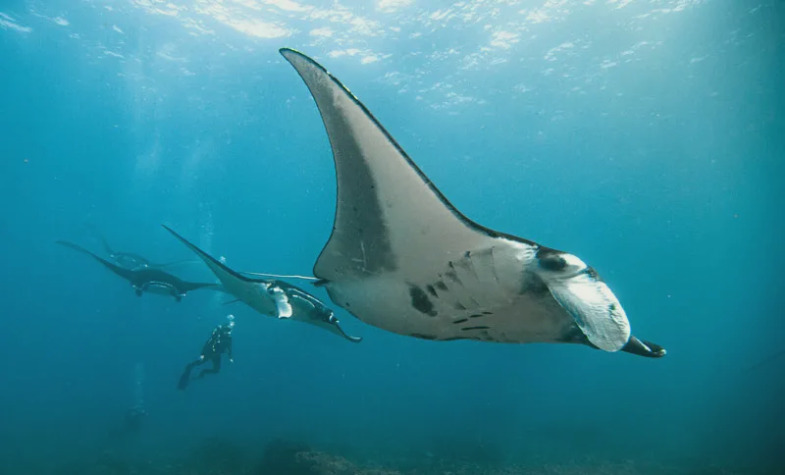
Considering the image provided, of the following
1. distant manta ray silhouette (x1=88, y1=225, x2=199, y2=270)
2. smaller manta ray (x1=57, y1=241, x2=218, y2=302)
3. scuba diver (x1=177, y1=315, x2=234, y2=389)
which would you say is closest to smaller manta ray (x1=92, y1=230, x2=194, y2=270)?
distant manta ray silhouette (x1=88, y1=225, x2=199, y2=270)

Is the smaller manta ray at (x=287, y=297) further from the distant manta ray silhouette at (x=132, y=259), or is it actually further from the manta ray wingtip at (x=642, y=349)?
the distant manta ray silhouette at (x=132, y=259)

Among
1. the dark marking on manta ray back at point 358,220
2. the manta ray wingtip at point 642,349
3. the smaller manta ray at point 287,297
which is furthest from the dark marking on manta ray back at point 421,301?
the smaller manta ray at point 287,297

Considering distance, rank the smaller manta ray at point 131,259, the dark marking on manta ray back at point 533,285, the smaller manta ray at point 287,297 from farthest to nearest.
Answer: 1. the smaller manta ray at point 131,259
2. the smaller manta ray at point 287,297
3. the dark marking on manta ray back at point 533,285

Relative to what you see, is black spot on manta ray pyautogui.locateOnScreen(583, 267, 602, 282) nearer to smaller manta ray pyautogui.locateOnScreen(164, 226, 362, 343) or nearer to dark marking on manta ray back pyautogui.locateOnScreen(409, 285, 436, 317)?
dark marking on manta ray back pyautogui.locateOnScreen(409, 285, 436, 317)

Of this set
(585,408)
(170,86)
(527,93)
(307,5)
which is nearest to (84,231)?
(170,86)

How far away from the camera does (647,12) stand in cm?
1437

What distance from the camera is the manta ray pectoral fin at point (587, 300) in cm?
147

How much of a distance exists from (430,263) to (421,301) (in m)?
0.32

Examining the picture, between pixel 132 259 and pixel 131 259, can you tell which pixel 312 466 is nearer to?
pixel 132 259

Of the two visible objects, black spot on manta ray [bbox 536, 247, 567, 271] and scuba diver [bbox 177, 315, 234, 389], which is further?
scuba diver [bbox 177, 315, 234, 389]

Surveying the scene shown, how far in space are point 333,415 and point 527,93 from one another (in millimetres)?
26416

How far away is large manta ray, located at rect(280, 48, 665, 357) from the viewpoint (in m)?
1.73

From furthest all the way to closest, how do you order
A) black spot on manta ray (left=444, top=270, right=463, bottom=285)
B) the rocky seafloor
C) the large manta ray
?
the rocky seafloor
black spot on manta ray (left=444, top=270, right=463, bottom=285)
the large manta ray

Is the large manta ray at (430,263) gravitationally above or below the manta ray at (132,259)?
above
